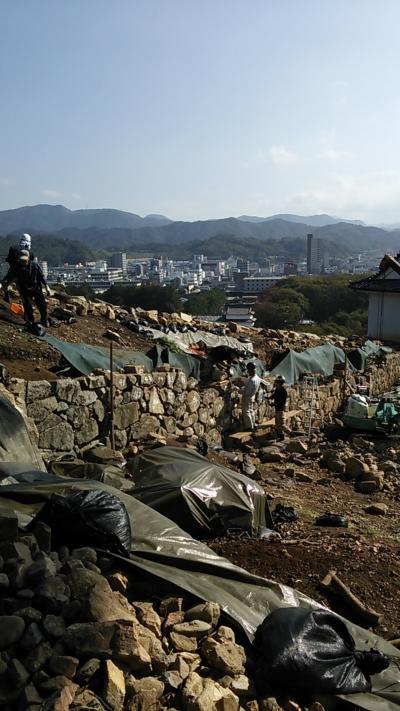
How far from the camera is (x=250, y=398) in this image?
12039 mm

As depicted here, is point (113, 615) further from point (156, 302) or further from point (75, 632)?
point (156, 302)

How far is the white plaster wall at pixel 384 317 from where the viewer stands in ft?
89.6

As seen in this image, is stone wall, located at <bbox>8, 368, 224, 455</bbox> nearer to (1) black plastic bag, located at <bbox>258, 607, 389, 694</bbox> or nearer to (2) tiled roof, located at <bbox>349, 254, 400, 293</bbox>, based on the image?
(1) black plastic bag, located at <bbox>258, 607, 389, 694</bbox>

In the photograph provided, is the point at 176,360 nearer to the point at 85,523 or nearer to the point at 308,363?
the point at 308,363

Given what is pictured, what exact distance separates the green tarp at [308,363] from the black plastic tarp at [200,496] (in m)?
7.65

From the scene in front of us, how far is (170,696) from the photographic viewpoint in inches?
143

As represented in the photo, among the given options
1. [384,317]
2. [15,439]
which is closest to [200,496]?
[15,439]

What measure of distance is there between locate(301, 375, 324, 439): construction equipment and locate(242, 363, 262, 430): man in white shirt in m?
1.75

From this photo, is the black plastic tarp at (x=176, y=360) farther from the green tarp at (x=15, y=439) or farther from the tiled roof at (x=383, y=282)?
the tiled roof at (x=383, y=282)

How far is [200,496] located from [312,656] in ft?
8.71

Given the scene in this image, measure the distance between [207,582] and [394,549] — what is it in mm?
2937

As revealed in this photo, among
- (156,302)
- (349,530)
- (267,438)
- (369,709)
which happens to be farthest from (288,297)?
(369,709)

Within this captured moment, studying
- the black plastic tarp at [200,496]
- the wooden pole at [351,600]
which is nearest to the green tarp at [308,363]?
the black plastic tarp at [200,496]

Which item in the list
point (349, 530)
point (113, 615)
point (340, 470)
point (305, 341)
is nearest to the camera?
point (113, 615)
